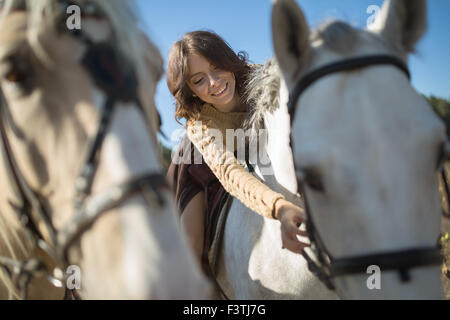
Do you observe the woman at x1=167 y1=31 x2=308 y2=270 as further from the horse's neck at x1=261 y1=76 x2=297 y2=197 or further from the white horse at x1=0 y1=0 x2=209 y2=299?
the white horse at x1=0 y1=0 x2=209 y2=299

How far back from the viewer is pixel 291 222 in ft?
5.59

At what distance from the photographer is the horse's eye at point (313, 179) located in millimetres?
1383

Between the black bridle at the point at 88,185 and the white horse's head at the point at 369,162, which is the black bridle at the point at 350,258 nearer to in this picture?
the white horse's head at the point at 369,162

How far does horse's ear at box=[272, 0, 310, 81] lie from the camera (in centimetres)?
160

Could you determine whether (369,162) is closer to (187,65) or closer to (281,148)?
(281,148)

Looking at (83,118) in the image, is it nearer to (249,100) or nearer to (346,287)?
(346,287)

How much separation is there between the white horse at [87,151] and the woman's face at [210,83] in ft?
4.93

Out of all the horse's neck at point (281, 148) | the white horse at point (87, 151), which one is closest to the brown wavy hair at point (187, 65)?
the horse's neck at point (281, 148)

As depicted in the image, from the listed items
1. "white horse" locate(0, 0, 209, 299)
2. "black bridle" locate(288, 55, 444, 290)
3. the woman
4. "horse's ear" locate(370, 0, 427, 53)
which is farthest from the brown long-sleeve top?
"horse's ear" locate(370, 0, 427, 53)

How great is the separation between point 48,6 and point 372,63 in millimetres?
1277

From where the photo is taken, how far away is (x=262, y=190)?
1.88 metres

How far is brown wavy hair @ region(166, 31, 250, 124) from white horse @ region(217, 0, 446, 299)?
1.33 meters

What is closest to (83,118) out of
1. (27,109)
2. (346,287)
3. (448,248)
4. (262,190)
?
(27,109)

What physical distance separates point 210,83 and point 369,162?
1817mm
